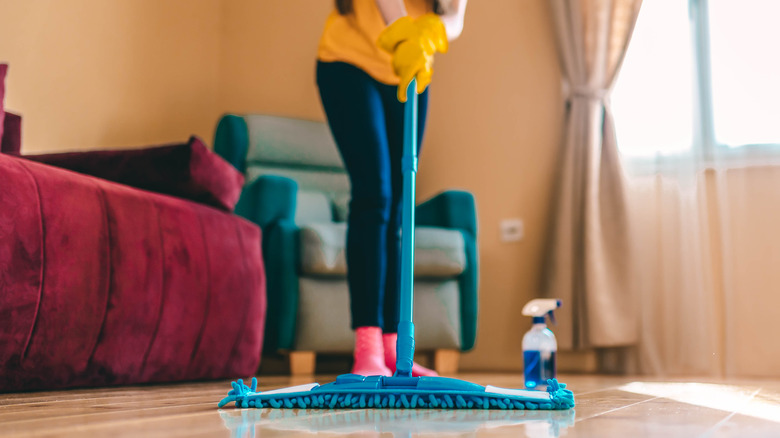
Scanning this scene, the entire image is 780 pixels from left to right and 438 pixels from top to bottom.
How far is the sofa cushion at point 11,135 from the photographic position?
2.07 meters

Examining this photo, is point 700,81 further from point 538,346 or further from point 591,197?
point 538,346

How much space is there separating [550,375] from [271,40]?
2.62 metres

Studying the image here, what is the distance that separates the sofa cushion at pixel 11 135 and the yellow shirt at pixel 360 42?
1.09 meters

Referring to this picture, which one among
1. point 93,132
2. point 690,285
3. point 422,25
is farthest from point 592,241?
point 93,132

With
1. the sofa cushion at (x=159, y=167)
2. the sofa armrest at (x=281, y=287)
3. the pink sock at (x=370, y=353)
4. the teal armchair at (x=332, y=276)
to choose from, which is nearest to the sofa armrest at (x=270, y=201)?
the teal armchair at (x=332, y=276)

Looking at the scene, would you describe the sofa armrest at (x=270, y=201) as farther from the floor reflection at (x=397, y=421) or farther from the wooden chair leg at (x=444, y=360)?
the floor reflection at (x=397, y=421)

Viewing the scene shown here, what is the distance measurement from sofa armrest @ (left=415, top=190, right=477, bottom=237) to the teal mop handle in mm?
1491

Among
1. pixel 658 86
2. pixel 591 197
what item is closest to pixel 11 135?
pixel 591 197

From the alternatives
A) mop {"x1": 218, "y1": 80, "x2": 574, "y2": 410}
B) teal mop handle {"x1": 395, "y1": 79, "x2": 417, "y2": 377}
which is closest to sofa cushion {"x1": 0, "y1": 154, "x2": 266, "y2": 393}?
mop {"x1": 218, "y1": 80, "x2": 574, "y2": 410}

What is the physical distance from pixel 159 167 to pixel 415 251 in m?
0.98

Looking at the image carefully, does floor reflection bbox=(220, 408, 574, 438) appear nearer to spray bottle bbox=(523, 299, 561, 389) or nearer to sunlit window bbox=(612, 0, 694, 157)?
spray bottle bbox=(523, 299, 561, 389)

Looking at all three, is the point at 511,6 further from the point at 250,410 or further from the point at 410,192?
the point at 250,410

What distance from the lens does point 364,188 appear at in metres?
1.45

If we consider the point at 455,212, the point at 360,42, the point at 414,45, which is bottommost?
the point at 455,212
